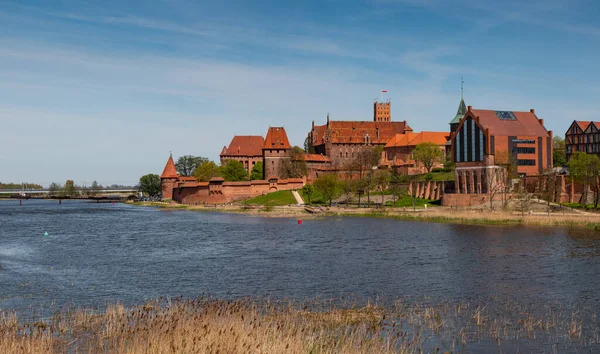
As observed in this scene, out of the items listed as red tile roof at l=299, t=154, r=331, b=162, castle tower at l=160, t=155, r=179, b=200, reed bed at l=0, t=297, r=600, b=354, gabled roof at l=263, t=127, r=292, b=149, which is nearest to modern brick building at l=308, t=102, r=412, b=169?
red tile roof at l=299, t=154, r=331, b=162

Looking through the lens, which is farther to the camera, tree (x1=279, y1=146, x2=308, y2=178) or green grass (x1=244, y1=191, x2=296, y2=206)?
tree (x1=279, y1=146, x2=308, y2=178)

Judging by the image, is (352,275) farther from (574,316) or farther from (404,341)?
(404,341)

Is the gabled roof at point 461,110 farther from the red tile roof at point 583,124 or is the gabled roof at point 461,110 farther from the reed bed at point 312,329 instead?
the reed bed at point 312,329

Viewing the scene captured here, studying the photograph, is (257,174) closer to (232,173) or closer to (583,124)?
(232,173)

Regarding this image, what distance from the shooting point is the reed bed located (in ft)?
51.4

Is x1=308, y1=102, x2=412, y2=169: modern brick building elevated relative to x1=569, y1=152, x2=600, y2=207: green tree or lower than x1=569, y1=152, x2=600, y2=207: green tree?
elevated

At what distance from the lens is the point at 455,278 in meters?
31.3

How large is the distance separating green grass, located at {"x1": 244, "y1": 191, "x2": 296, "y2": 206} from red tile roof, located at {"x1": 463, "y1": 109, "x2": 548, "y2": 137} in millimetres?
34465

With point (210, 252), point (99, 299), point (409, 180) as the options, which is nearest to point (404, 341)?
point (99, 299)

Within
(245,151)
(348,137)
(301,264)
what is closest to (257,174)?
(245,151)

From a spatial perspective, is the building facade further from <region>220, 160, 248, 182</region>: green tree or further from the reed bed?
the reed bed

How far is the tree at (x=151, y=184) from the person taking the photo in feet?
552

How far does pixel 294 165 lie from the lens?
419ft

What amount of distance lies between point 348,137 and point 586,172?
76350 mm
